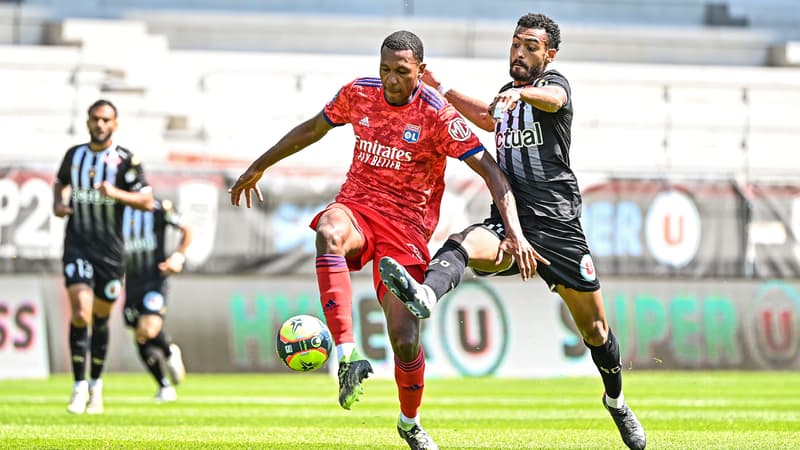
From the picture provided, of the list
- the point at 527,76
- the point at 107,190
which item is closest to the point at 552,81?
the point at 527,76

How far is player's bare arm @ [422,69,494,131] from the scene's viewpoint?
807cm

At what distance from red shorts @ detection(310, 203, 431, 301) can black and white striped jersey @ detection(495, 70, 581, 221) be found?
0.74 metres

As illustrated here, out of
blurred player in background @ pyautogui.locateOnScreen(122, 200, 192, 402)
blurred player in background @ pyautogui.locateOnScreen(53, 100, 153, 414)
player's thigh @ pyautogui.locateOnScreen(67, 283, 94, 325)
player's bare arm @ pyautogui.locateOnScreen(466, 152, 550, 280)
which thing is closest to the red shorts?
player's bare arm @ pyautogui.locateOnScreen(466, 152, 550, 280)

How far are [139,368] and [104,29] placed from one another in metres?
7.89

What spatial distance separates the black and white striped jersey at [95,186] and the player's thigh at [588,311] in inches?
195

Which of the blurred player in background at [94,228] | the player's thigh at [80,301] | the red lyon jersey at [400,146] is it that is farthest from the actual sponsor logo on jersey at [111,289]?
the red lyon jersey at [400,146]

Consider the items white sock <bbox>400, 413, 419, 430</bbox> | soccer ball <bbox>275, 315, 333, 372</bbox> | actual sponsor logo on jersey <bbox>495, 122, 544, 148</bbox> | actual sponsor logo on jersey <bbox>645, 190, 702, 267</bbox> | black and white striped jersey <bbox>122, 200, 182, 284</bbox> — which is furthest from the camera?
actual sponsor logo on jersey <bbox>645, 190, 702, 267</bbox>

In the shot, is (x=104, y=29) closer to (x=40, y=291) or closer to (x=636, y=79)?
(x=40, y=291)

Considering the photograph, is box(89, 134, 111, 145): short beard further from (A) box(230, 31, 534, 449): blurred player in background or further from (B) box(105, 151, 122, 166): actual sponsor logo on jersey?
(A) box(230, 31, 534, 449): blurred player in background

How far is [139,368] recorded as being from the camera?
58.1 ft

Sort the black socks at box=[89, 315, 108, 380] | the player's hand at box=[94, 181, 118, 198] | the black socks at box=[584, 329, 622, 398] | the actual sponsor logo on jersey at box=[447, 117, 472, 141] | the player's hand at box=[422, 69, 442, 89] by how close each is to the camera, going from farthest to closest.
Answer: the black socks at box=[89, 315, 108, 380]
the player's hand at box=[94, 181, 118, 198]
the player's hand at box=[422, 69, 442, 89]
the black socks at box=[584, 329, 622, 398]
the actual sponsor logo on jersey at box=[447, 117, 472, 141]

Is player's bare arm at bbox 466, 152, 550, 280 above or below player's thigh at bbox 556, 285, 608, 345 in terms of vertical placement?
above

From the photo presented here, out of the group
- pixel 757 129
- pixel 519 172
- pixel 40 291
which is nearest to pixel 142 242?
pixel 40 291

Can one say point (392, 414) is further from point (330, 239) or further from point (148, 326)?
point (330, 239)
